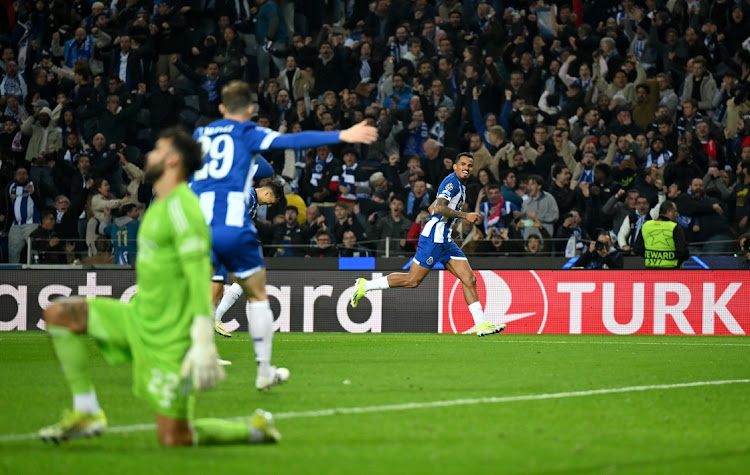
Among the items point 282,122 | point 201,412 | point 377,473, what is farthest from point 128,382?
point 282,122

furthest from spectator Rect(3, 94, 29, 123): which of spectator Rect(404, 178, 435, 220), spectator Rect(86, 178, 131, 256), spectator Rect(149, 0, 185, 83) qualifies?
spectator Rect(404, 178, 435, 220)

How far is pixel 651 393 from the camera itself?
8711mm

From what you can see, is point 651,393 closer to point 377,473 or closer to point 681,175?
point 377,473

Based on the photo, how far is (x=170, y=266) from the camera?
5.61 meters

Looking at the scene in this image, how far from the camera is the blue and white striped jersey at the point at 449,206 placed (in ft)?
51.1

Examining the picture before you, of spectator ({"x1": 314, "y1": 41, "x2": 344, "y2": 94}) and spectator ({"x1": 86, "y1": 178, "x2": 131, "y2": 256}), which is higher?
spectator ({"x1": 314, "y1": 41, "x2": 344, "y2": 94})

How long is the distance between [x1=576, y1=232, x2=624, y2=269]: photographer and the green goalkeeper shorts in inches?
522

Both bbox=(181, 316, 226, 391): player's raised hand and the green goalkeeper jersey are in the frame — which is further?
the green goalkeeper jersey

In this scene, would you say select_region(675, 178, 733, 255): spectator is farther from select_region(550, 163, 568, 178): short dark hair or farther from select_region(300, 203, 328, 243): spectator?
select_region(300, 203, 328, 243): spectator

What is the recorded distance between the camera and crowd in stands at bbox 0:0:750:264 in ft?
64.2

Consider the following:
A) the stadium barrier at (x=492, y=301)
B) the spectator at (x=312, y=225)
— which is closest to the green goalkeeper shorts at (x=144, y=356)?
the stadium barrier at (x=492, y=301)

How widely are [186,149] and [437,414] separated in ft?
8.52

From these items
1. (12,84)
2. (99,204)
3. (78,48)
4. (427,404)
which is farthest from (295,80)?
(427,404)

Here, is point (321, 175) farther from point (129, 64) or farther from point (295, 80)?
point (129, 64)
